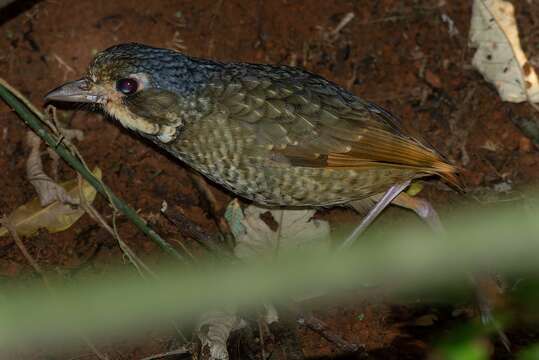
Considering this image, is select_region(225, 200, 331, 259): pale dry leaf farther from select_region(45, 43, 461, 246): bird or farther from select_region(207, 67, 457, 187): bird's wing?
select_region(207, 67, 457, 187): bird's wing

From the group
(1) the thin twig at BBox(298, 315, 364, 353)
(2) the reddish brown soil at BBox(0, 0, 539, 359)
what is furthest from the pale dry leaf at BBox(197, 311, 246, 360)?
(2) the reddish brown soil at BBox(0, 0, 539, 359)

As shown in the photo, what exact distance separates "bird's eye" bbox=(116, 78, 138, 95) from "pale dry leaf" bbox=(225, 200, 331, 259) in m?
1.01

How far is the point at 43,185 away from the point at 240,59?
4.88 feet

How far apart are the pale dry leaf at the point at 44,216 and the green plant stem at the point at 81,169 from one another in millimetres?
176

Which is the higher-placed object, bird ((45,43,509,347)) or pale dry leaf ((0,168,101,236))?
bird ((45,43,509,347))

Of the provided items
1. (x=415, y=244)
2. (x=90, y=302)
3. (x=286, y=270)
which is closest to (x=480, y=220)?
(x=415, y=244)

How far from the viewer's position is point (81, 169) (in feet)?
13.4

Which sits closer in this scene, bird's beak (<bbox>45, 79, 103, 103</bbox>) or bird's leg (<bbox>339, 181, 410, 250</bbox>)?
bird's beak (<bbox>45, 79, 103, 103</bbox>)

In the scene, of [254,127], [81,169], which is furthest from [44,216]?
[254,127]

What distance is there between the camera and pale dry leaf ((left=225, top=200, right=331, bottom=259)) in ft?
13.6

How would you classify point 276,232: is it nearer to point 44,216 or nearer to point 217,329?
point 217,329

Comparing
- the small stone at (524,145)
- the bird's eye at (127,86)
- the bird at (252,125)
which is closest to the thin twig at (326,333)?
the bird at (252,125)

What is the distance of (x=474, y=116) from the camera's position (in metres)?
4.76

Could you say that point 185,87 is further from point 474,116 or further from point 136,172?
point 474,116
